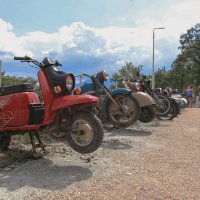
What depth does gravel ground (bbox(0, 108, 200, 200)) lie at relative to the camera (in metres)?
4.50

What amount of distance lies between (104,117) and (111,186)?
4.22 meters

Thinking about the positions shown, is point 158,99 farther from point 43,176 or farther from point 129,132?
point 43,176

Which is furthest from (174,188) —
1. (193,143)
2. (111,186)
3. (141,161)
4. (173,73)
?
(173,73)

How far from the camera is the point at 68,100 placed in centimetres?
565

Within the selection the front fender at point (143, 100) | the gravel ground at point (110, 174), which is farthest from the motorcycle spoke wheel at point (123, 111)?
the gravel ground at point (110, 174)

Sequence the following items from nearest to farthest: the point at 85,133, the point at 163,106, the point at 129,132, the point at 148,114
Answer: the point at 85,133 → the point at 129,132 → the point at 148,114 → the point at 163,106

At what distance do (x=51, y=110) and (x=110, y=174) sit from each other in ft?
4.02

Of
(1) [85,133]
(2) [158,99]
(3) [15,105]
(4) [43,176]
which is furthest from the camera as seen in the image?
(2) [158,99]

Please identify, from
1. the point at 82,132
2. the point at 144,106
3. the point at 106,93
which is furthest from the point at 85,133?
the point at 144,106

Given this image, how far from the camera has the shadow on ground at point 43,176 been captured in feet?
15.6

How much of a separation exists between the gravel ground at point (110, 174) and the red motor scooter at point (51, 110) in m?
0.40

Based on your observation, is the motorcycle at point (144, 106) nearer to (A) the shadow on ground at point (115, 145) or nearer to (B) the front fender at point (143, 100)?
(B) the front fender at point (143, 100)

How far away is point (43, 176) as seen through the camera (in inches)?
203

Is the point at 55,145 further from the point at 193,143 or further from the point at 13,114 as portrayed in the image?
the point at 193,143
